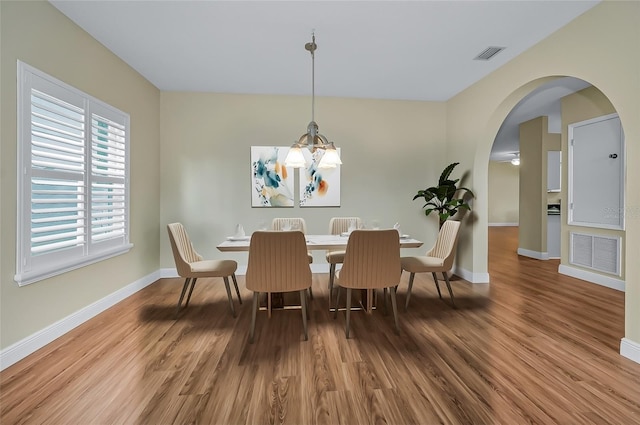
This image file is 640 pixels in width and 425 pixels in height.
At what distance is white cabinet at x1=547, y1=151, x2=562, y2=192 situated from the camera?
593cm

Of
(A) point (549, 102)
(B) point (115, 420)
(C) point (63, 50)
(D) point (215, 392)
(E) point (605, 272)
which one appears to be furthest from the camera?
(A) point (549, 102)

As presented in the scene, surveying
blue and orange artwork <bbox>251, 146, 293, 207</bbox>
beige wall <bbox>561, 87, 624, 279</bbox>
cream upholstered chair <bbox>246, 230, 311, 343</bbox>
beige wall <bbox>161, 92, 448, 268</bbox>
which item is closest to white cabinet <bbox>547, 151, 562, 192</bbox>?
beige wall <bbox>561, 87, 624, 279</bbox>

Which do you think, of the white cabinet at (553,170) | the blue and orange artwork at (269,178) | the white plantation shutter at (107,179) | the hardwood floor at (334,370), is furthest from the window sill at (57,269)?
the white cabinet at (553,170)

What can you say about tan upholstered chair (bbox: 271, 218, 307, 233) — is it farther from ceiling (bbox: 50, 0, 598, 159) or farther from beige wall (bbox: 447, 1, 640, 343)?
beige wall (bbox: 447, 1, 640, 343)

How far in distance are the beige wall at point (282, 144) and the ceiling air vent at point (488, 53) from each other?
1466 mm

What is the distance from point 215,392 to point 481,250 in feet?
12.7

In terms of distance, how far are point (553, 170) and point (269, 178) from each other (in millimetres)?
5563

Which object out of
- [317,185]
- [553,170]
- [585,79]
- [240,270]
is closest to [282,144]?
[317,185]

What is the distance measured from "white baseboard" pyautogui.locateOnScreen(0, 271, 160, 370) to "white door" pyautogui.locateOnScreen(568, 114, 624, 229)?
248 inches

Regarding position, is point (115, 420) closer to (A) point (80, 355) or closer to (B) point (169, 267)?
(A) point (80, 355)

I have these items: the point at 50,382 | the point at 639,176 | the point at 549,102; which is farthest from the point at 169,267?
the point at 549,102

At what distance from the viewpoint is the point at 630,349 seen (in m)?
2.22

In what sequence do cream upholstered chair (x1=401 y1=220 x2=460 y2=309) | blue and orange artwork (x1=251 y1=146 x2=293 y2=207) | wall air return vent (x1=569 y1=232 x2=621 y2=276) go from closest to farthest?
1. cream upholstered chair (x1=401 y1=220 x2=460 y2=309)
2. wall air return vent (x1=569 y1=232 x2=621 y2=276)
3. blue and orange artwork (x1=251 y1=146 x2=293 y2=207)

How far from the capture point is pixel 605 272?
4.13m
